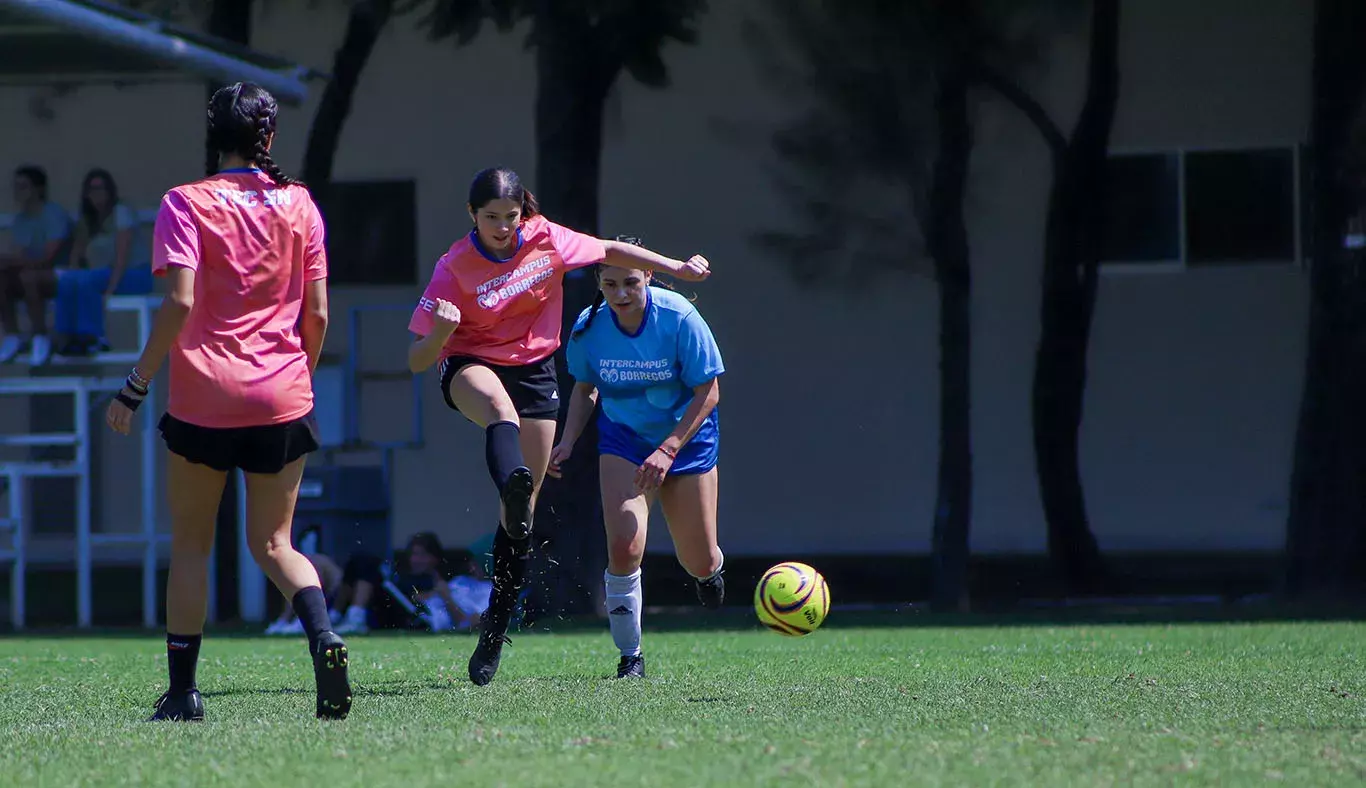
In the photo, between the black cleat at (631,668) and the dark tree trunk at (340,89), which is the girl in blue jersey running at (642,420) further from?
the dark tree trunk at (340,89)

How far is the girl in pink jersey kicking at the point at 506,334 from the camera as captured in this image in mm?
7281

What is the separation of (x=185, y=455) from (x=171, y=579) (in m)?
0.50

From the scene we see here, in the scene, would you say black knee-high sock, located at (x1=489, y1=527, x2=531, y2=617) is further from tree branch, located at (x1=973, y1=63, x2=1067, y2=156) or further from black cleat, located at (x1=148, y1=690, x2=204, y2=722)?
tree branch, located at (x1=973, y1=63, x2=1067, y2=156)

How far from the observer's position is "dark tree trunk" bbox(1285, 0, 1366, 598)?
14.0 m

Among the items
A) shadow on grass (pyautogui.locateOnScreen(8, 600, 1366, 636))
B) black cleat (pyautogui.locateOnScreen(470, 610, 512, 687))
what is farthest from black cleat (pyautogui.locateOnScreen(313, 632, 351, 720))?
shadow on grass (pyautogui.locateOnScreen(8, 600, 1366, 636))

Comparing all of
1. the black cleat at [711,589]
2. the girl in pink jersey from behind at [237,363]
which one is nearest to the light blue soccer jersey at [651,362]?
the black cleat at [711,589]

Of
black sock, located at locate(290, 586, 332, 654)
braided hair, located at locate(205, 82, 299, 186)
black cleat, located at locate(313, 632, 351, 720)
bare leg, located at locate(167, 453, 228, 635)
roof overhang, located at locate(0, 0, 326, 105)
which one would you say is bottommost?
black cleat, located at locate(313, 632, 351, 720)

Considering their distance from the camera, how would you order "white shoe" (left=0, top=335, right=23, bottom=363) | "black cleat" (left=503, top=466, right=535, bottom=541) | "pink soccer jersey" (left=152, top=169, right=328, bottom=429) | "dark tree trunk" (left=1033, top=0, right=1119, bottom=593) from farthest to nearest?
"dark tree trunk" (left=1033, top=0, right=1119, bottom=593), "white shoe" (left=0, top=335, right=23, bottom=363), "black cleat" (left=503, top=466, right=535, bottom=541), "pink soccer jersey" (left=152, top=169, right=328, bottom=429)

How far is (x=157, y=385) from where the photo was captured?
1712 centimetres

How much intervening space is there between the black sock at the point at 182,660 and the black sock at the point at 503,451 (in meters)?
1.38

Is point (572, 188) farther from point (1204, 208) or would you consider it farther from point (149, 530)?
point (1204, 208)

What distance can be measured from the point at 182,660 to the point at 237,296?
4.26ft

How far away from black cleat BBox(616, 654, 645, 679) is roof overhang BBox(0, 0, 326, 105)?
6538 mm

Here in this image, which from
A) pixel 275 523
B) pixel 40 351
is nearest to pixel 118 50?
pixel 40 351
